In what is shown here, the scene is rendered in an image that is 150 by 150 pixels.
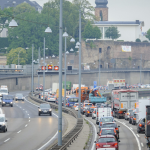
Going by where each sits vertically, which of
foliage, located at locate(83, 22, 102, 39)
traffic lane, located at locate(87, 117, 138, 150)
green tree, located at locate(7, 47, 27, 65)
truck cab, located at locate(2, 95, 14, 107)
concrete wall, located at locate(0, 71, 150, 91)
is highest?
foliage, located at locate(83, 22, 102, 39)

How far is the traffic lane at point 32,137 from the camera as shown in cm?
2662

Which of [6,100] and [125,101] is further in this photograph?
[6,100]

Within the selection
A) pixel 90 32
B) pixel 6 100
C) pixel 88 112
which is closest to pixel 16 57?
pixel 90 32

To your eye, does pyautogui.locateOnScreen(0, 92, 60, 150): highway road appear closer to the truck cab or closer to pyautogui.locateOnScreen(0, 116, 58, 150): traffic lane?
pyautogui.locateOnScreen(0, 116, 58, 150): traffic lane

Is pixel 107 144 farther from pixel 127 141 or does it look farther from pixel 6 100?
pixel 6 100

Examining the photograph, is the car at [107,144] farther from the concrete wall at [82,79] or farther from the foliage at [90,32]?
the foliage at [90,32]

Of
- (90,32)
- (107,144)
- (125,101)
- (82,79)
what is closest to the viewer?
(107,144)

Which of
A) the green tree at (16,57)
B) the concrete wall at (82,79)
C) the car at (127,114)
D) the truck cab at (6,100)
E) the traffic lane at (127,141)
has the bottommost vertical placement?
the traffic lane at (127,141)

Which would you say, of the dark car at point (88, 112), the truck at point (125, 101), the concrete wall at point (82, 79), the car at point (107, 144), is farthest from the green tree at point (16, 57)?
the car at point (107, 144)

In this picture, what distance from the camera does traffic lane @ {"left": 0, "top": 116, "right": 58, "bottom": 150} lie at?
87.4ft

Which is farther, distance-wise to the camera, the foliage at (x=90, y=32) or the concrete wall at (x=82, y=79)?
the foliage at (x=90, y=32)

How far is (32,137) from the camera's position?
31.6m

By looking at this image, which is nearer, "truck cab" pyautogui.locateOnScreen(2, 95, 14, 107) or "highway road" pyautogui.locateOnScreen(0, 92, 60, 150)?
"highway road" pyautogui.locateOnScreen(0, 92, 60, 150)

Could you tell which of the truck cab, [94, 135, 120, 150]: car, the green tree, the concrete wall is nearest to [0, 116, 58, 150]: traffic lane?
[94, 135, 120, 150]: car
